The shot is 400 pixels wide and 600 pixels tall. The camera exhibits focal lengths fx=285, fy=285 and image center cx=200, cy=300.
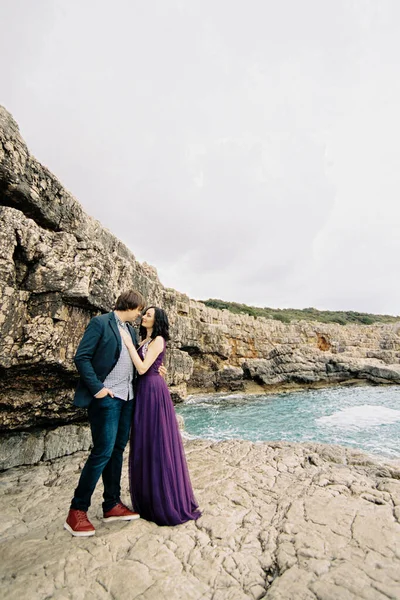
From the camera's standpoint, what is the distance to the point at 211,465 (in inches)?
201

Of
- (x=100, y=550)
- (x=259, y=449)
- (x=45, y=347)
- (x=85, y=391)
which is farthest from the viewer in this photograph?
(x=259, y=449)

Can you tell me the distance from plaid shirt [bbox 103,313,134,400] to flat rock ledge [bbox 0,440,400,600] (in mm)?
1295

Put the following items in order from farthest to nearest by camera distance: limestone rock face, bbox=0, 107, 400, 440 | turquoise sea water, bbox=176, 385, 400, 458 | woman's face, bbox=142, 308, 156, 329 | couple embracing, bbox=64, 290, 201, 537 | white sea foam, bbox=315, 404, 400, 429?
1. white sea foam, bbox=315, 404, 400, 429
2. turquoise sea water, bbox=176, 385, 400, 458
3. limestone rock face, bbox=0, 107, 400, 440
4. woman's face, bbox=142, 308, 156, 329
5. couple embracing, bbox=64, 290, 201, 537

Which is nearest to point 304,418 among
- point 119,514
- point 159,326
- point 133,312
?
point 119,514

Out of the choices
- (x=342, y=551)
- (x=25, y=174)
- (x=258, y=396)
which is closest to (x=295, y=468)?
(x=342, y=551)

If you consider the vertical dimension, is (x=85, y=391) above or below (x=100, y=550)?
above

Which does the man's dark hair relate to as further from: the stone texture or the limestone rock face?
the stone texture

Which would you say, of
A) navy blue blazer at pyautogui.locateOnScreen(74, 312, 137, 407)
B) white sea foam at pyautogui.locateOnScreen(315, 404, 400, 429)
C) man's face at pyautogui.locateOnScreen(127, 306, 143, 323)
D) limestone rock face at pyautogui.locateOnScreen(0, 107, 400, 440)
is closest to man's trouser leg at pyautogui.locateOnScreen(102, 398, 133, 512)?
navy blue blazer at pyautogui.locateOnScreen(74, 312, 137, 407)

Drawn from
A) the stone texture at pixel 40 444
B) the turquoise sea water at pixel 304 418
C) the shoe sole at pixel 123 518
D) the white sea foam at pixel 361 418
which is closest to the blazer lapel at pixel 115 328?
the shoe sole at pixel 123 518

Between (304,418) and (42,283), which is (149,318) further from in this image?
(304,418)

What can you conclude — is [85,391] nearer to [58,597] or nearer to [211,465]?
[58,597]

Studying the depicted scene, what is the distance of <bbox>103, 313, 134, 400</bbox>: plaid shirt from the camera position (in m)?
3.07

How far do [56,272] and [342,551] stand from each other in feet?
17.6

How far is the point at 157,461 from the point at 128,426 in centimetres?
51
